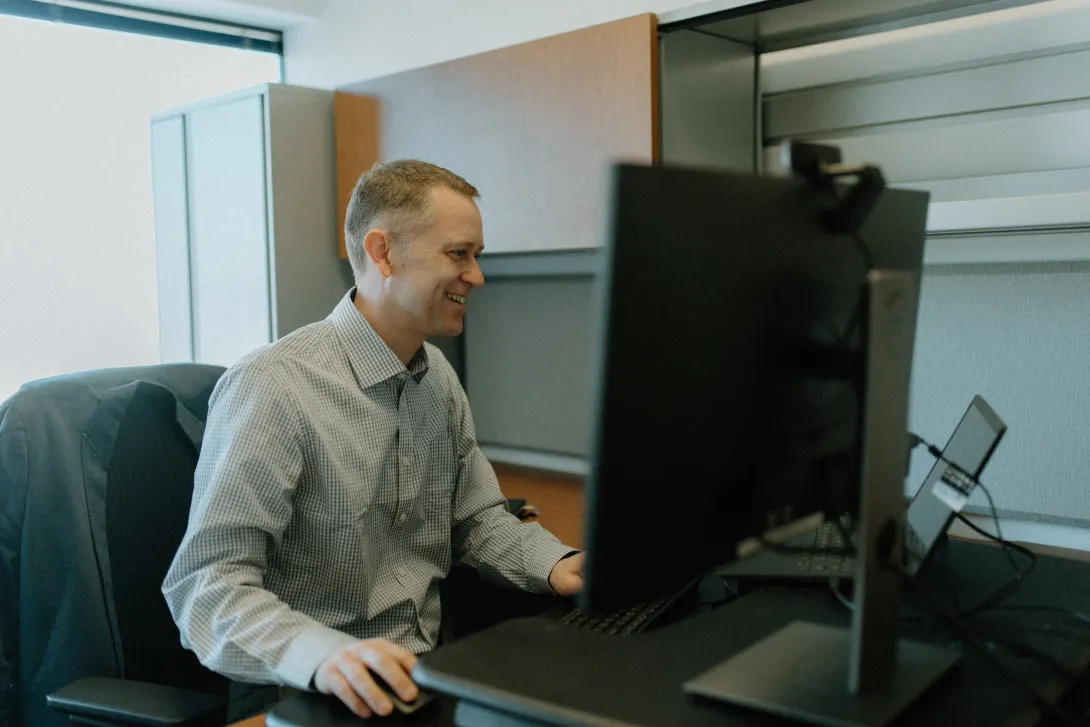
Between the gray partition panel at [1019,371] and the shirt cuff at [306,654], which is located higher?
the gray partition panel at [1019,371]

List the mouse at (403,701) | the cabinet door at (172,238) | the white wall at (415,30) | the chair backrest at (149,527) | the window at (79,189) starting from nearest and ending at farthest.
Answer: the mouse at (403,701)
the chair backrest at (149,527)
the white wall at (415,30)
the cabinet door at (172,238)
the window at (79,189)

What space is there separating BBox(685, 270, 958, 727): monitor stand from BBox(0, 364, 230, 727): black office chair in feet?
2.72

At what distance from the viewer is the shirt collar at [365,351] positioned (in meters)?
1.38

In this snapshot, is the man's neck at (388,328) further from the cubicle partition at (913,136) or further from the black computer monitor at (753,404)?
the black computer monitor at (753,404)

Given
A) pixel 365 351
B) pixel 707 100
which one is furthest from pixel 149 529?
pixel 707 100

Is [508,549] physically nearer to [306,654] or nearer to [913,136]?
[306,654]

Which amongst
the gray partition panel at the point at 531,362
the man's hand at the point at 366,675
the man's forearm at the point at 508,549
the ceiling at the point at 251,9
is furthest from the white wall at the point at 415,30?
the man's hand at the point at 366,675

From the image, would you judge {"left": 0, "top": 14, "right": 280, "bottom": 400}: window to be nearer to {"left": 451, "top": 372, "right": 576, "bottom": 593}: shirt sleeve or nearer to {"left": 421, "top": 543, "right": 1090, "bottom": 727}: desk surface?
{"left": 451, "top": 372, "right": 576, "bottom": 593}: shirt sleeve

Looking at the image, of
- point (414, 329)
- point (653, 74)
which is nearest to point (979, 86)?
point (653, 74)

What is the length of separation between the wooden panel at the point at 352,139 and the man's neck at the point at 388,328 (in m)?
1.01

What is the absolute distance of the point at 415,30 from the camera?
2924 millimetres

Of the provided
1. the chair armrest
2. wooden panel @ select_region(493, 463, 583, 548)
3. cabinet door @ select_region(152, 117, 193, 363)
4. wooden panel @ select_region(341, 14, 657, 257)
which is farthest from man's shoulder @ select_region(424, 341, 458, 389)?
cabinet door @ select_region(152, 117, 193, 363)

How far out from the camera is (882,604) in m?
0.81

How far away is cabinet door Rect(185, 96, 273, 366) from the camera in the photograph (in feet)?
8.04
